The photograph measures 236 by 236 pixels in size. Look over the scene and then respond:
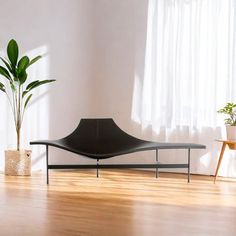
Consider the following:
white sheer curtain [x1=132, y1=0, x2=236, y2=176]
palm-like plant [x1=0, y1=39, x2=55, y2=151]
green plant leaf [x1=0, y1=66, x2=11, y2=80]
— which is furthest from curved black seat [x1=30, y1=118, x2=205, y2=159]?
green plant leaf [x1=0, y1=66, x2=11, y2=80]

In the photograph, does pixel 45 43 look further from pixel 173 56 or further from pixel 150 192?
pixel 150 192

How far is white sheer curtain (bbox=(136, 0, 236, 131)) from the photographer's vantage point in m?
5.96

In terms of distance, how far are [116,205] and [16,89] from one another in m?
2.28

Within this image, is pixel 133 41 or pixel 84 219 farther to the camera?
pixel 133 41

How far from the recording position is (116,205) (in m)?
4.16

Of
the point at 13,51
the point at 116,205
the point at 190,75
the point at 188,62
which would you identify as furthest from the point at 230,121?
the point at 13,51

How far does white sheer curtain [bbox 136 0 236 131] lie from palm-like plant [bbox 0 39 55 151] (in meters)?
1.30

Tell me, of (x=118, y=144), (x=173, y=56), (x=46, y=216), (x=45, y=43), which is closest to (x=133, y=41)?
Answer: (x=173, y=56)

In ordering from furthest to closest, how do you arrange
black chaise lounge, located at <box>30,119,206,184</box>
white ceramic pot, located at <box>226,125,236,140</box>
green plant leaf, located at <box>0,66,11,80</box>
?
green plant leaf, located at <box>0,66,11,80</box>, white ceramic pot, located at <box>226,125,236,140</box>, black chaise lounge, located at <box>30,119,206,184</box>

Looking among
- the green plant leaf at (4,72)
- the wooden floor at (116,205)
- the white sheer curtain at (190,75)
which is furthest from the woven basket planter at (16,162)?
the white sheer curtain at (190,75)

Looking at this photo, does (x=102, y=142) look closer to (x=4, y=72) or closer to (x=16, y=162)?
(x=16, y=162)

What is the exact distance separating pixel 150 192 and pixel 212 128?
4.99ft

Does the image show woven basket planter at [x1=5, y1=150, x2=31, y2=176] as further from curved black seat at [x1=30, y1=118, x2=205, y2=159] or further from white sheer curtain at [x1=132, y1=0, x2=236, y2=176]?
white sheer curtain at [x1=132, y1=0, x2=236, y2=176]

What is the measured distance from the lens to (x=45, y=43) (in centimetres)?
641
